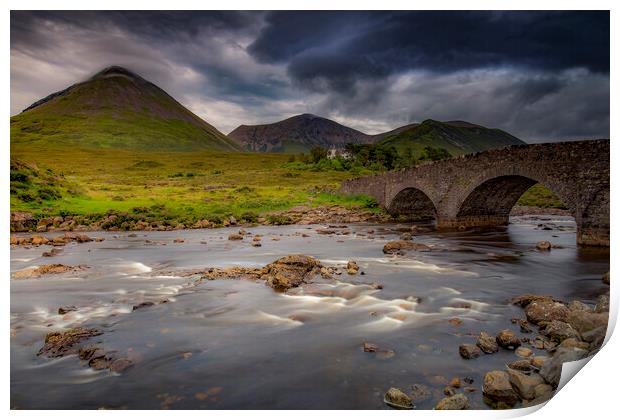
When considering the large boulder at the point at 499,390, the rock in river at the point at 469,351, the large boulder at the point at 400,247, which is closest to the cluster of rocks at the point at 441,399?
the large boulder at the point at 499,390

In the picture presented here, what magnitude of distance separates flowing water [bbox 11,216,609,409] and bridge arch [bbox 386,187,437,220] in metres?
14.3

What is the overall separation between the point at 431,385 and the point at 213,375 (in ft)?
7.55

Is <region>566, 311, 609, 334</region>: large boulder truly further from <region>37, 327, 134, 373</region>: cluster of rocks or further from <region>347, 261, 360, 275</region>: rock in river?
<region>37, 327, 134, 373</region>: cluster of rocks

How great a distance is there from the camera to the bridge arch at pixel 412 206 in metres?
26.7

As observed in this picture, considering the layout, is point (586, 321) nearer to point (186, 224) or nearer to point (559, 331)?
point (559, 331)

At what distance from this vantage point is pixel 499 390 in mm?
3816

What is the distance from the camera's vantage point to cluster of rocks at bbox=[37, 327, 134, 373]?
466 centimetres

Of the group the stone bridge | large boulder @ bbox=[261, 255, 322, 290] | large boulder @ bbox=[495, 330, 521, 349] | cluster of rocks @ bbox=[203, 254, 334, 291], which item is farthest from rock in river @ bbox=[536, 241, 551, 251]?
large boulder @ bbox=[495, 330, 521, 349]

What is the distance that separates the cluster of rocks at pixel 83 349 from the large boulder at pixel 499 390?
384cm

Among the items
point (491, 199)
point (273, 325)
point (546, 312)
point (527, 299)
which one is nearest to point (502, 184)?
point (491, 199)

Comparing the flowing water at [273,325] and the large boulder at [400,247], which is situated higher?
the large boulder at [400,247]

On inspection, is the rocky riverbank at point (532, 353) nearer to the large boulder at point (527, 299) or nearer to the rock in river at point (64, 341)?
the large boulder at point (527, 299)

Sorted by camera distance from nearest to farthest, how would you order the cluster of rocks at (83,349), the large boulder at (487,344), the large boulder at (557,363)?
the large boulder at (557,363) < the cluster of rocks at (83,349) < the large boulder at (487,344)
